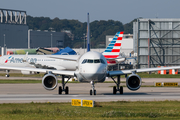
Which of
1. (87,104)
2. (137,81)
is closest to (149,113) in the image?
(87,104)

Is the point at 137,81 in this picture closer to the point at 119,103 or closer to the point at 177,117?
the point at 119,103

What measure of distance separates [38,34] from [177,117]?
163062mm

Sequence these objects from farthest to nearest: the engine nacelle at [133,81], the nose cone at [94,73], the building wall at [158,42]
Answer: the building wall at [158,42], the engine nacelle at [133,81], the nose cone at [94,73]

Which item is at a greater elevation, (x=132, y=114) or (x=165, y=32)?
(x=165, y=32)

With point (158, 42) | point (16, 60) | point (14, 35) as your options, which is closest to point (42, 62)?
point (16, 60)

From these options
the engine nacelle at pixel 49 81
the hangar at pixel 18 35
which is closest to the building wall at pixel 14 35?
the hangar at pixel 18 35

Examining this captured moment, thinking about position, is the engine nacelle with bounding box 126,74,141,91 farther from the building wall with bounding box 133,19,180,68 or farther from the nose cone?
the building wall with bounding box 133,19,180,68

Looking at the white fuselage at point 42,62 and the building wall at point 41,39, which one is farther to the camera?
the building wall at point 41,39

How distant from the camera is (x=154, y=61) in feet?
258

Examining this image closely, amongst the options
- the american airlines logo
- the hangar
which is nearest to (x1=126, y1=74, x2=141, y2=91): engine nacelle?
the american airlines logo

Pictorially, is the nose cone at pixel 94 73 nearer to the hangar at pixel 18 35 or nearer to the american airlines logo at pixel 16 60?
the american airlines logo at pixel 16 60

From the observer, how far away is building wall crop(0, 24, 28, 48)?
156 meters

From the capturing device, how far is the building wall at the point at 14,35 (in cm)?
15600

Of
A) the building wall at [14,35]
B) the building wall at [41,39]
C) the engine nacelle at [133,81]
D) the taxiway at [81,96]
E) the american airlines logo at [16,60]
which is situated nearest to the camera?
the taxiway at [81,96]
